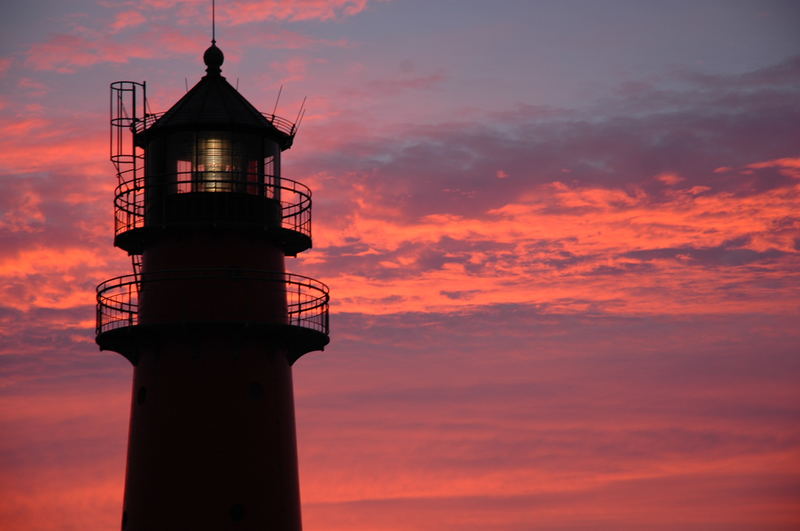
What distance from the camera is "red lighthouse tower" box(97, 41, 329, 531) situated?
34562mm

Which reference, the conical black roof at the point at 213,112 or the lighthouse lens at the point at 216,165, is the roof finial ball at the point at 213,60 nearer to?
the conical black roof at the point at 213,112

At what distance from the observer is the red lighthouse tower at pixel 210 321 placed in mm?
34562

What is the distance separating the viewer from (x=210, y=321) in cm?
3528

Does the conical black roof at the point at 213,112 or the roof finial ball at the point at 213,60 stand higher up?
the roof finial ball at the point at 213,60

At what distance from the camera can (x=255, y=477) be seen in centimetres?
3484

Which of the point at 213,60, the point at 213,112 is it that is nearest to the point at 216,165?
the point at 213,112

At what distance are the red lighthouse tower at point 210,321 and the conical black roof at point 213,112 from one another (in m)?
0.04

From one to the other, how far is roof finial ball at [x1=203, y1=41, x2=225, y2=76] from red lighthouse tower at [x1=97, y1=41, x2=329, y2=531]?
4 centimetres

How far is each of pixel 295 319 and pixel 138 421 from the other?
521cm

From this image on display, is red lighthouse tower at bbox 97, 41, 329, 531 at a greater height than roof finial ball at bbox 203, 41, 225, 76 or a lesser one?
lesser

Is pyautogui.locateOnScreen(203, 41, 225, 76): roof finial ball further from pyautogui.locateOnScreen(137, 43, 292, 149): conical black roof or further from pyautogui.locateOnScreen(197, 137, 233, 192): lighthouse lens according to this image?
pyautogui.locateOnScreen(197, 137, 233, 192): lighthouse lens

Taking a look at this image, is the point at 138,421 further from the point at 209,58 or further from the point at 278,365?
the point at 209,58

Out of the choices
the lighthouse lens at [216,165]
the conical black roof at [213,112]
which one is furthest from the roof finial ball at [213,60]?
the lighthouse lens at [216,165]

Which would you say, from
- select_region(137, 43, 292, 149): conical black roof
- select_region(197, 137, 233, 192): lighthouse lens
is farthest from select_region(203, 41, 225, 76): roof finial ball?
select_region(197, 137, 233, 192): lighthouse lens
